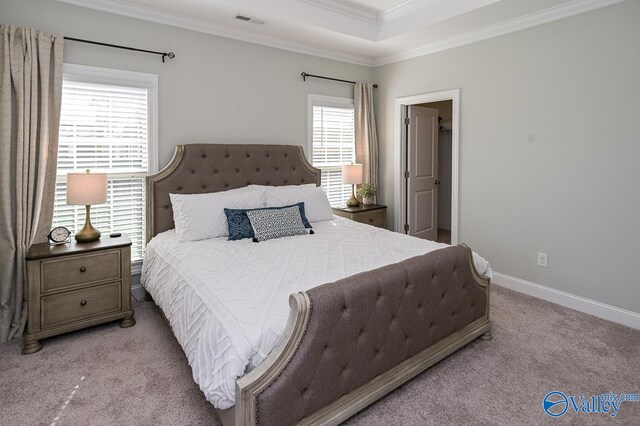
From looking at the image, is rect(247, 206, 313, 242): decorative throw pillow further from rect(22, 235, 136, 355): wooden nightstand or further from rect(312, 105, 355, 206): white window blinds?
rect(312, 105, 355, 206): white window blinds

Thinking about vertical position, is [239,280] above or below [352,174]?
below

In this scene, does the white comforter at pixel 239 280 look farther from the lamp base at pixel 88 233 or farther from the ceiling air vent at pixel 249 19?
the ceiling air vent at pixel 249 19

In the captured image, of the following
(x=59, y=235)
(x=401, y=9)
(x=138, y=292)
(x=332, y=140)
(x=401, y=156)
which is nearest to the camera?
(x=59, y=235)

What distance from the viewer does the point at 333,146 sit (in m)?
4.87

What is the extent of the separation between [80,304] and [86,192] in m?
0.84

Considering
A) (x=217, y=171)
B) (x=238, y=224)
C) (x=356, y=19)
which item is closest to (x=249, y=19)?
(x=356, y=19)

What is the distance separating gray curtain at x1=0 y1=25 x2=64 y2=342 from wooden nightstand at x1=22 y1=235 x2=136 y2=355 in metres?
0.20

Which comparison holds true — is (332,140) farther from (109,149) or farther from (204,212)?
(109,149)

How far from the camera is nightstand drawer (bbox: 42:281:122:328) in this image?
8.72 feet

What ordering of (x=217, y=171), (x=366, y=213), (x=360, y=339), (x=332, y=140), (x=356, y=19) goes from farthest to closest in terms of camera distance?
(x=332, y=140), (x=366, y=213), (x=356, y=19), (x=217, y=171), (x=360, y=339)

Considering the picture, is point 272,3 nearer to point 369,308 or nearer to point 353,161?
point 353,161

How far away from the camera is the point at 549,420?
1.95 metres

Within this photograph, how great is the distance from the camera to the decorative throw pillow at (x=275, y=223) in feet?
10.3

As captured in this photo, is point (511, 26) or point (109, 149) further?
point (511, 26)
